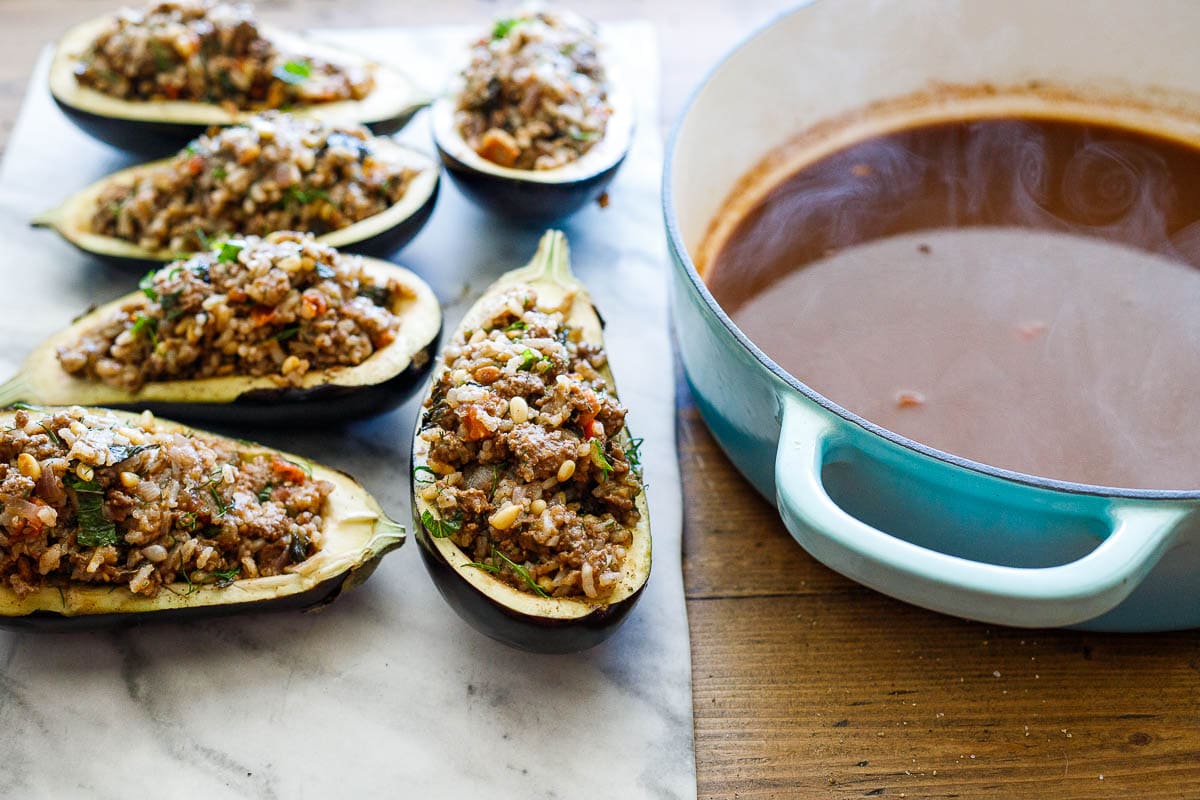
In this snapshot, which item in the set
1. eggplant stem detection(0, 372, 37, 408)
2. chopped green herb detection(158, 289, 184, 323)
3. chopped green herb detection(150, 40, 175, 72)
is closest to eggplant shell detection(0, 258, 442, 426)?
eggplant stem detection(0, 372, 37, 408)

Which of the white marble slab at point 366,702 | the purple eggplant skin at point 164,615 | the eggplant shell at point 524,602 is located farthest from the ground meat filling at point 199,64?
the purple eggplant skin at point 164,615

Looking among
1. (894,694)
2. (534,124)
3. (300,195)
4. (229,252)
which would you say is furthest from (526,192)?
(894,694)

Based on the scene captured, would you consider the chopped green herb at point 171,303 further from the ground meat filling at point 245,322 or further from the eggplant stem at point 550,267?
the eggplant stem at point 550,267

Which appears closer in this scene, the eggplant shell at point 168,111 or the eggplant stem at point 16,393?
the eggplant stem at point 16,393

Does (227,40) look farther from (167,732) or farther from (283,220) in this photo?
(167,732)

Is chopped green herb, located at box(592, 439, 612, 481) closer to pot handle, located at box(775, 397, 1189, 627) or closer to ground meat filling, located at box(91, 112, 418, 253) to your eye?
pot handle, located at box(775, 397, 1189, 627)

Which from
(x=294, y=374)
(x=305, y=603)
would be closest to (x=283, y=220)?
(x=294, y=374)

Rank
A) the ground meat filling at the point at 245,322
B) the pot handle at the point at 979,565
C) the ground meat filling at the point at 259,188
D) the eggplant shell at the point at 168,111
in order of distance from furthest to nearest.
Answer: the eggplant shell at the point at 168,111 → the ground meat filling at the point at 259,188 → the ground meat filling at the point at 245,322 → the pot handle at the point at 979,565
